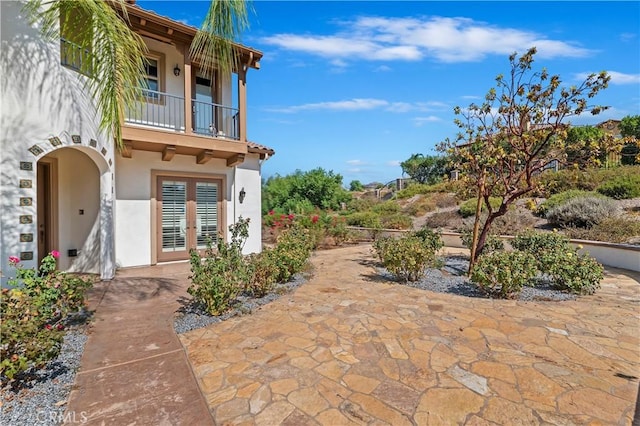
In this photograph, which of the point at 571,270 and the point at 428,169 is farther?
the point at 428,169

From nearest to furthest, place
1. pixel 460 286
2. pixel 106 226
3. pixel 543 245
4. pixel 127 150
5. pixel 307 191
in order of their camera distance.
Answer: pixel 460 286 → pixel 106 226 → pixel 543 245 → pixel 127 150 → pixel 307 191

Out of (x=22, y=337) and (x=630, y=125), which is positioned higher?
(x=630, y=125)

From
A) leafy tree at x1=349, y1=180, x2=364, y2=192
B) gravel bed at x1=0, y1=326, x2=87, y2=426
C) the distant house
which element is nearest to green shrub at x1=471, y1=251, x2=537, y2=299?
the distant house

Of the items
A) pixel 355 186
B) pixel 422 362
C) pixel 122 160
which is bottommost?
pixel 422 362

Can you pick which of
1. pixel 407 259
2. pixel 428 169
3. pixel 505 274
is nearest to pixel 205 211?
pixel 407 259

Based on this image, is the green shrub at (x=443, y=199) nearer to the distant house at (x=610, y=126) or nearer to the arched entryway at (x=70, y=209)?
the distant house at (x=610, y=126)

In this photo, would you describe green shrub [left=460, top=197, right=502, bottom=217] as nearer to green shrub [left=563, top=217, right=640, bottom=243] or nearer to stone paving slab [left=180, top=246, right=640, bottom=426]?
green shrub [left=563, top=217, right=640, bottom=243]

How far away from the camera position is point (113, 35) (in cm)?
488

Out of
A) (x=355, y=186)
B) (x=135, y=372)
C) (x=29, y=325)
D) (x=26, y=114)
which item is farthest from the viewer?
(x=355, y=186)

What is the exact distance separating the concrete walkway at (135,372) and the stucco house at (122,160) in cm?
199

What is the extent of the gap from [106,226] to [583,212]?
1485 centimetres

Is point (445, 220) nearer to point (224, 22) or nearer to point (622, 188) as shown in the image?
point (622, 188)

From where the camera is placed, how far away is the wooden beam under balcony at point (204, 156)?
9422mm

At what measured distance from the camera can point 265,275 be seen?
231 inches
